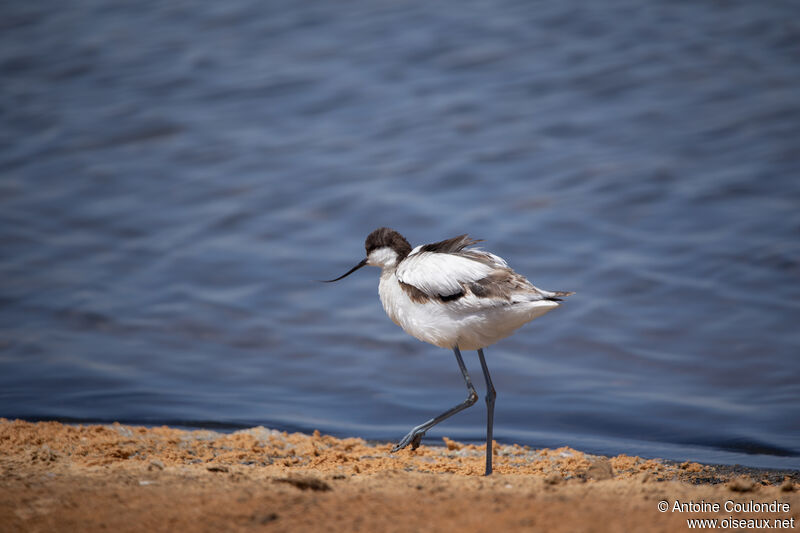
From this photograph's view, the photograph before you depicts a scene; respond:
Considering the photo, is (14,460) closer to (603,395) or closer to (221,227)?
(603,395)

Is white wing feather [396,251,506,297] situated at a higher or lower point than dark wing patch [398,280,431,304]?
higher

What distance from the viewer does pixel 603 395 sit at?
6.82m

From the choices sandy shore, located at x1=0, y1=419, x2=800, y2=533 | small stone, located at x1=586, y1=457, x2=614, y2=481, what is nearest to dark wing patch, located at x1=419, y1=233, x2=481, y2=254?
sandy shore, located at x1=0, y1=419, x2=800, y2=533

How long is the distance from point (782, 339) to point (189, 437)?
5060mm

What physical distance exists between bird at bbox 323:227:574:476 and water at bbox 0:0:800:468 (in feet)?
4.97

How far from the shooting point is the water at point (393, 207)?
22.6 ft

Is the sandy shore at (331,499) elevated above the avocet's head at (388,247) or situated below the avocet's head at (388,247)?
below

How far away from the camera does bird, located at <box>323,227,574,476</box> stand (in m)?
4.53

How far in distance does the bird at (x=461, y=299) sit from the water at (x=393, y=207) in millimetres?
1515

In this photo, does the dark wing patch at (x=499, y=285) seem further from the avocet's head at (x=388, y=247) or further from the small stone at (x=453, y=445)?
the small stone at (x=453, y=445)

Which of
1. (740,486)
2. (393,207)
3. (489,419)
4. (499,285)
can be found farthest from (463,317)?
(393,207)

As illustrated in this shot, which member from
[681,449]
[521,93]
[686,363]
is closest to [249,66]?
[521,93]

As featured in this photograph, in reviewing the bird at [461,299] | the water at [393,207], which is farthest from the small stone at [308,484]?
the water at [393,207]

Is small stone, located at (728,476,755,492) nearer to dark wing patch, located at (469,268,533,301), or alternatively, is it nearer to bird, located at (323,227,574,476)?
bird, located at (323,227,574,476)
